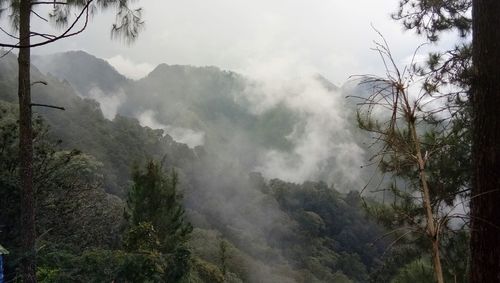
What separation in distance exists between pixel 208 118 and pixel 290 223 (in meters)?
70.1

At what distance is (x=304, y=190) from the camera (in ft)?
198

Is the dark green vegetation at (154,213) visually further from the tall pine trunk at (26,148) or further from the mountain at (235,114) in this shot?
the mountain at (235,114)

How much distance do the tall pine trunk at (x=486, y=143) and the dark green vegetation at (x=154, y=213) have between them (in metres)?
0.87

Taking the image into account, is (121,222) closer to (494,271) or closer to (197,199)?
(494,271)

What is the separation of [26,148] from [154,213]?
762 cm

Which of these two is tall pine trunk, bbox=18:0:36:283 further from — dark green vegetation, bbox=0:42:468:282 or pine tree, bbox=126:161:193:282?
pine tree, bbox=126:161:193:282

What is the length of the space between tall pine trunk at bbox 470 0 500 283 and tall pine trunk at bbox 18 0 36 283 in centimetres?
433

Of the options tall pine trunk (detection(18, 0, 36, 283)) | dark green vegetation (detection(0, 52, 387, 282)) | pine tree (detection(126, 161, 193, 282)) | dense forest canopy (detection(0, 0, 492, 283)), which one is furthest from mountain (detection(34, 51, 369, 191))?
tall pine trunk (detection(18, 0, 36, 283))

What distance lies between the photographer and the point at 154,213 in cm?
1217

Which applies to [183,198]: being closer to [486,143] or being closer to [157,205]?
[157,205]

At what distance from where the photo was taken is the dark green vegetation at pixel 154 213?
6.69 m

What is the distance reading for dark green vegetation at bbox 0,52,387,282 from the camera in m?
6.69

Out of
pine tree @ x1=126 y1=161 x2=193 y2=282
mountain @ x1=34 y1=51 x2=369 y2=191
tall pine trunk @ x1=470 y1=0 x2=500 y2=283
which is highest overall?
mountain @ x1=34 y1=51 x2=369 y2=191

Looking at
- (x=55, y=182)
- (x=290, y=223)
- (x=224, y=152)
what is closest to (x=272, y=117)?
(x=224, y=152)
